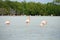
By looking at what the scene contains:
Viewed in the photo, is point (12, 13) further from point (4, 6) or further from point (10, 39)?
point (10, 39)

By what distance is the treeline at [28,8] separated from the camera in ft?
74.5

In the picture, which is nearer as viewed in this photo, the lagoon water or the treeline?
the lagoon water

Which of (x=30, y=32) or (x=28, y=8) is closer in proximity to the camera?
(x=30, y=32)

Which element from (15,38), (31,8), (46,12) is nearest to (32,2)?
(31,8)

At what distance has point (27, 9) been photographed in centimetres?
2394

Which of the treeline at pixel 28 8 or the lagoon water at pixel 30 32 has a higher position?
the lagoon water at pixel 30 32

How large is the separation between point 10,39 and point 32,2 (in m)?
18.8

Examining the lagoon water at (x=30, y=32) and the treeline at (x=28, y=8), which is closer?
the lagoon water at (x=30, y=32)

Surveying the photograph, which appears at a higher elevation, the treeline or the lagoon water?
the lagoon water

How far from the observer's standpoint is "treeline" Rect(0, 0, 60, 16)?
74.5ft

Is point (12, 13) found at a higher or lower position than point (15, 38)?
lower

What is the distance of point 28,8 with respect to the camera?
2409 cm

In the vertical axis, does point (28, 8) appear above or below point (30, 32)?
below

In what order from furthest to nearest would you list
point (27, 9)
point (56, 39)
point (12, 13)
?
point (27, 9) → point (12, 13) → point (56, 39)
